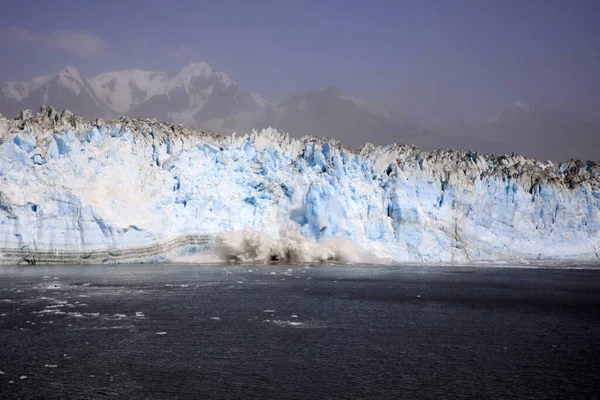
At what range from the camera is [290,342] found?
11953 millimetres

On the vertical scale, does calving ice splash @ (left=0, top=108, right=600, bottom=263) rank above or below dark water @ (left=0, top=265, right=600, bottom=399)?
above

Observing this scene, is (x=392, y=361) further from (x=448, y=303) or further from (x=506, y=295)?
(x=506, y=295)

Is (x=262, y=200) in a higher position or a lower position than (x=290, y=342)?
higher

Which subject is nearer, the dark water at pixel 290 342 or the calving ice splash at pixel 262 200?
the dark water at pixel 290 342

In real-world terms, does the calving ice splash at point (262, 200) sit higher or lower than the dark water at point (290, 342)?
higher

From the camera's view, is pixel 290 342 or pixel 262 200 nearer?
pixel 290 342

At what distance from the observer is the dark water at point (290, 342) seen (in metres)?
8.82

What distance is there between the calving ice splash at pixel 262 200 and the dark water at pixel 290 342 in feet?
28.6

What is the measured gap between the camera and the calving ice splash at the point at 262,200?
99.6ft

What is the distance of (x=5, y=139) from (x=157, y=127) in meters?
9.97

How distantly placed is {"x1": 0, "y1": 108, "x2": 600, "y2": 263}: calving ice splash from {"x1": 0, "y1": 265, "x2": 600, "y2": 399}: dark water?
8.70m

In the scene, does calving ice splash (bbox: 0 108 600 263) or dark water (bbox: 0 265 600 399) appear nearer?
dark water (bbox: 0 265 600 399)

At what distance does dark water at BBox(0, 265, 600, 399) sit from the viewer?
8820 mm

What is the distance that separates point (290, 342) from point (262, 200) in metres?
26.4
